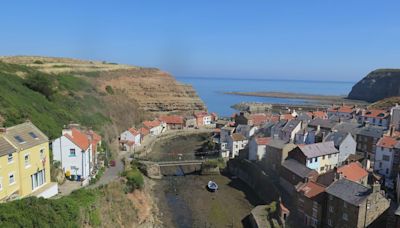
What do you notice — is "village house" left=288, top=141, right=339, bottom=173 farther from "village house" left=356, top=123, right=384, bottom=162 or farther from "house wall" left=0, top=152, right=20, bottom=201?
"house wall" left=0, top=152, right=20, bottom=201

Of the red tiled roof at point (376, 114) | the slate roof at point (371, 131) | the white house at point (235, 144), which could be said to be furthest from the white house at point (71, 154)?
the red tiled roof at point (376, 114)

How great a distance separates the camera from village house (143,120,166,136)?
66812 millimetres

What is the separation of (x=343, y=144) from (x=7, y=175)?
115ft

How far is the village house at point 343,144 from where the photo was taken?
126 feet

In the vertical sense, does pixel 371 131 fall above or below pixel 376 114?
below

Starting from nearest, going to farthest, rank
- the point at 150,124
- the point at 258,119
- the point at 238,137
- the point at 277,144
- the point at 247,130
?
1. the point at 277,144
2. the point at 238,137
3. the point at 247,130
4. the point at 258,119
5. the point at 150,124

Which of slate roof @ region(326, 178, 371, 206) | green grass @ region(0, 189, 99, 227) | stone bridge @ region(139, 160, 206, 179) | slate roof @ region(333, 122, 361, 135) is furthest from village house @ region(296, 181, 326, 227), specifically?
slate roof @ region(333, 122, 361, 135)

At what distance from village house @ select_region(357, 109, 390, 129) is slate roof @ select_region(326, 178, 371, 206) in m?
36.2

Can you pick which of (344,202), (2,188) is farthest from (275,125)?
(2,188)

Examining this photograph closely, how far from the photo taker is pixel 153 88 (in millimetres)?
94875

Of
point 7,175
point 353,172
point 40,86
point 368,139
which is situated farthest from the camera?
point 40,86

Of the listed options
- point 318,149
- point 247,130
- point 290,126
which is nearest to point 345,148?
point 318,149

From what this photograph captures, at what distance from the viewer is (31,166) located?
21766 mm

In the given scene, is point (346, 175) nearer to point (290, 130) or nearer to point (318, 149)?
point (318, 149)
